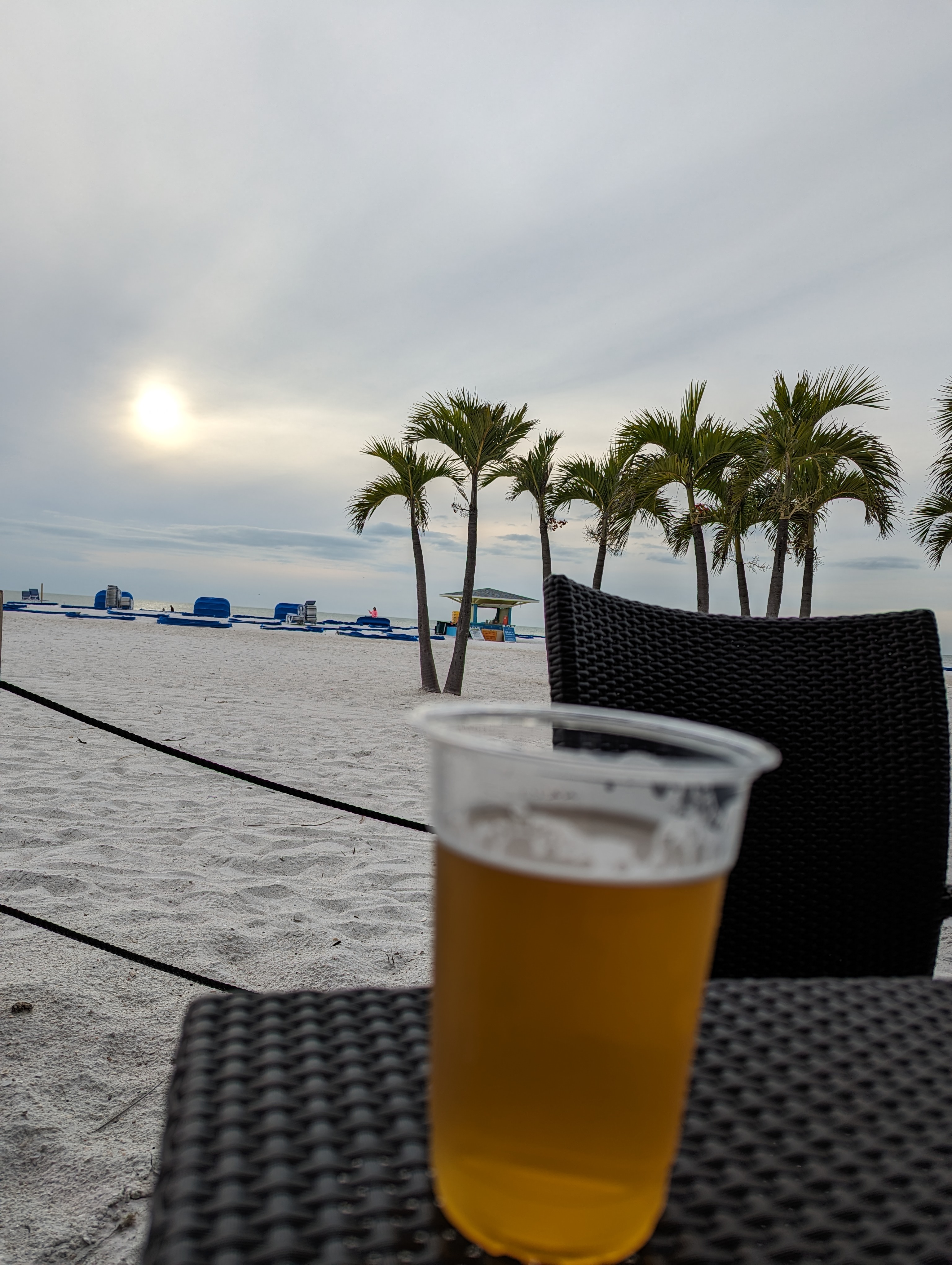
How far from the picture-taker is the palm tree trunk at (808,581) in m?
14.7

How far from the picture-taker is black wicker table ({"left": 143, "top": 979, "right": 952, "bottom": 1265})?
328 mm

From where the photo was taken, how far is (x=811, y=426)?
A: 11.6 meters

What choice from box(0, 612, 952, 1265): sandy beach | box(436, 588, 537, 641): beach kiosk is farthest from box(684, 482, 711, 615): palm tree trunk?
box(436, 588, 537, 641): beach kiosk

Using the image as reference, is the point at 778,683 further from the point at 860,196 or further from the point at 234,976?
the point at 860,196

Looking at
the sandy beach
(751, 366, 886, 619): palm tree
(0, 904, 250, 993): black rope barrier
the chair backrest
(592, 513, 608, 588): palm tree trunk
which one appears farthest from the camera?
(592, 513, 608, 588): palm tree trunk

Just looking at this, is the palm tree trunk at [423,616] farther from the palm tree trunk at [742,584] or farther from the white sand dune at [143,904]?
the palm tree trunk at [742,584]

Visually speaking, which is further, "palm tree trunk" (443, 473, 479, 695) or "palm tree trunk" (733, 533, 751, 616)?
"palm tree trunk" (733, 533, 751, 616)

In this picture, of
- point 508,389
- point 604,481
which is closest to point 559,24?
point 508,389

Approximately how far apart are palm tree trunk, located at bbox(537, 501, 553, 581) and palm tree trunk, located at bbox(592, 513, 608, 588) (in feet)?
3.52

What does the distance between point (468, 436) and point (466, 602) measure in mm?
2780

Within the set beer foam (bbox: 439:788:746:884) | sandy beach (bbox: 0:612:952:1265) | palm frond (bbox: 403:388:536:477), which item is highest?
palm frond (bbox: 403:388:536:477)

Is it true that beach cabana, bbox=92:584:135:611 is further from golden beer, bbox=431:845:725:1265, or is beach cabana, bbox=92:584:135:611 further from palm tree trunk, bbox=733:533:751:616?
golden beer, bbox=431:845:725:1265

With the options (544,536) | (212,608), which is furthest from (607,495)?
(212,608)

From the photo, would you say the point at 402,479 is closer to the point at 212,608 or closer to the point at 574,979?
the point at 574,979
